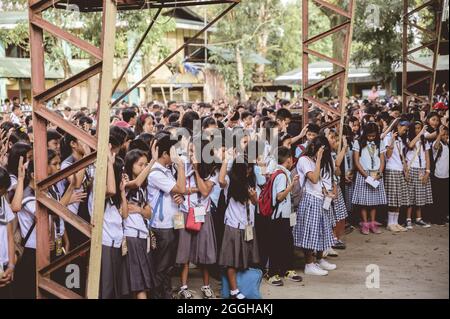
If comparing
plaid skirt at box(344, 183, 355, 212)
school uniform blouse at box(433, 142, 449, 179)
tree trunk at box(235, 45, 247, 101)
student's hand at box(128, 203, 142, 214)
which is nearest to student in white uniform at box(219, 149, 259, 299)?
student's hand at box(128, 203, 142, 214)

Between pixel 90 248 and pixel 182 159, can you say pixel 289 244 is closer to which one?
pixel 182 159

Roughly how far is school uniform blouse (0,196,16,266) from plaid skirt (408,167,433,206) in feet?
20.3

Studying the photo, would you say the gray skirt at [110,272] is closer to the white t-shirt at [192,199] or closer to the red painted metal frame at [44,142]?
the red painted metal frame at [44,142]

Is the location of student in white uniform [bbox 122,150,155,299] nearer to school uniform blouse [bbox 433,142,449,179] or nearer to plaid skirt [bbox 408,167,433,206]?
plaid skirt [bbox 408,167,433,206]

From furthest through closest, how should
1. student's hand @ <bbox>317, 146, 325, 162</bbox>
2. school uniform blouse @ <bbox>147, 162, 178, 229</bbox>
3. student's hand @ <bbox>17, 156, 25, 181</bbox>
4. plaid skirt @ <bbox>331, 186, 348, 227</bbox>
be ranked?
plaid skirt @ <bbox>331, 186, 348, 227</bbox> < student's hand @ <bbox>317, 146, 325, 162</bbox> < school uniform blouse @ <bbox>147, 162, 178, 229</bbox> < student's hand @ <bbox>17, 156, 25, 181</bbox>

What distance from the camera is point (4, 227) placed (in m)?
4.57

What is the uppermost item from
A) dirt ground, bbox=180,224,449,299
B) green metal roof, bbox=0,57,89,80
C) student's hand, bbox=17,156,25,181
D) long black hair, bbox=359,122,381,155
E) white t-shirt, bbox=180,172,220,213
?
green metal roof, bbox=0,57,89,80

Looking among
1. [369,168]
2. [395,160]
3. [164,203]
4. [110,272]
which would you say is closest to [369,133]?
[369,168]

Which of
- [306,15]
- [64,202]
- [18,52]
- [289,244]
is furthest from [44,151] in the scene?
[18,52]

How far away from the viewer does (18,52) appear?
26.0 m

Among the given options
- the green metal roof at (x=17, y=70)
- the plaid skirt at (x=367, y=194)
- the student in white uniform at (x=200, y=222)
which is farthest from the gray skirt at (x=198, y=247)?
the green metal roof at (x=17, y=70)

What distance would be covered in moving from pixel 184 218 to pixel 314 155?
182cm

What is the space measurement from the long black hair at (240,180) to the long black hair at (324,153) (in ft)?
3.85

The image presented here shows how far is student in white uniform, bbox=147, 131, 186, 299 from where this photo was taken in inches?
213
